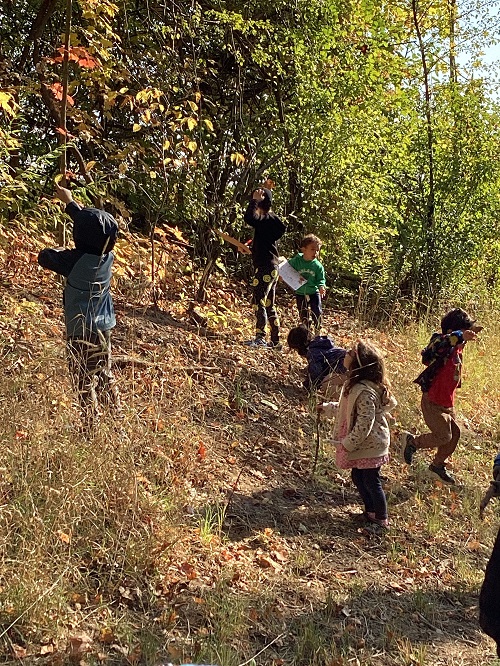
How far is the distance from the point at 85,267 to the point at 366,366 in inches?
82.6

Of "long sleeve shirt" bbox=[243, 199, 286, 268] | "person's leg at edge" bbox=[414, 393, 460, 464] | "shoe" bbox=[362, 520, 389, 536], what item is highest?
"long sleeve shirt" bbox=[243, 199, 286, 268]

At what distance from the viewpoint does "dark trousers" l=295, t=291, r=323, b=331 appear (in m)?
8.04

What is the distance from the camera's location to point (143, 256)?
811 centimetres

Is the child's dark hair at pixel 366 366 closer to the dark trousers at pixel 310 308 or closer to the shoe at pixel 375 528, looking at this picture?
the shoe at pixel 375 528

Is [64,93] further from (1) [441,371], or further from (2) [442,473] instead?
(2) [442,473]

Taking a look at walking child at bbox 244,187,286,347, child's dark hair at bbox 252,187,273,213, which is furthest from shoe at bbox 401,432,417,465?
child's dark hair at bbox 252,187,273,213

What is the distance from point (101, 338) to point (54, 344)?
0.82 m

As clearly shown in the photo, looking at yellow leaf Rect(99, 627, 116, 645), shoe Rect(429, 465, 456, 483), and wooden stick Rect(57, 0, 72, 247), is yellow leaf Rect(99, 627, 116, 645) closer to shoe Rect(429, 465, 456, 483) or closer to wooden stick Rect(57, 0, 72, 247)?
shoe Rect(429, 465, 456, 483)

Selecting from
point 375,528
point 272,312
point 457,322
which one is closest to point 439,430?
point 457,322

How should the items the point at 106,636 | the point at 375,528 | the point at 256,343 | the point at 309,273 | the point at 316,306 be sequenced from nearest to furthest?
the point at 106,636, the point at 375,528, the point at 256,343, the point at 309,273, the point at 316,306

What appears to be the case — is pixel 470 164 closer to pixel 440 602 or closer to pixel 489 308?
pixel 489 308

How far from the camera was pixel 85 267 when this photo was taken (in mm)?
4723

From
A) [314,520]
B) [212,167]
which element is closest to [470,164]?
[212,167]

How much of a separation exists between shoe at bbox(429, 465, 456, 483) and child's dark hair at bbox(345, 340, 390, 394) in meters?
1.49
